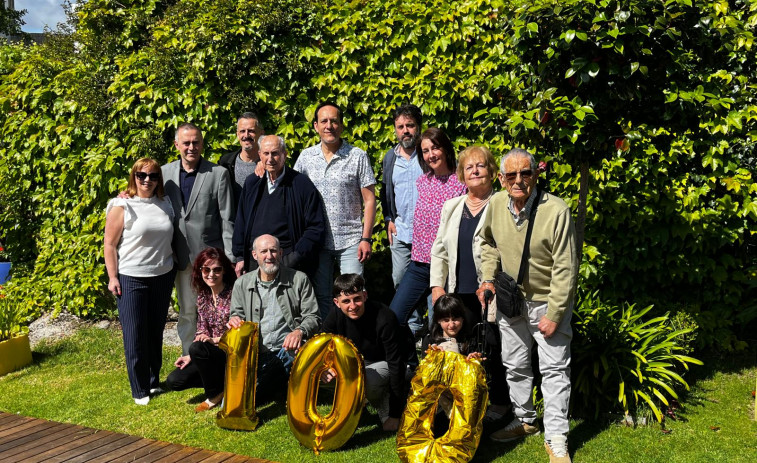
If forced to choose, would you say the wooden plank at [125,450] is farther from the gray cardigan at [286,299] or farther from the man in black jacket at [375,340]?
the man in black jacket at [375,340]

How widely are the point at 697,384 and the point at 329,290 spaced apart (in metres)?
2.88

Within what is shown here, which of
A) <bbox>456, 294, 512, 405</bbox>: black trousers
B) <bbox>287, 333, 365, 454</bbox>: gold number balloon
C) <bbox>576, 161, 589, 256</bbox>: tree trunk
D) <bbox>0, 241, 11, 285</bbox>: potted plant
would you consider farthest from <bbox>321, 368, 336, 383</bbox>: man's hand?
<bbox>0, 241, 11, 285</bbox>: potted plant

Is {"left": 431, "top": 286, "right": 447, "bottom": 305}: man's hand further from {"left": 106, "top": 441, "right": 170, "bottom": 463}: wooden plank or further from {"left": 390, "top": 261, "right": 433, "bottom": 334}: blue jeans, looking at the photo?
{"left": 106, "top": 441, "right": 170, "bottom": 463}: wooden plank

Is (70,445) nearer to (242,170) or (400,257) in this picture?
(242,170)

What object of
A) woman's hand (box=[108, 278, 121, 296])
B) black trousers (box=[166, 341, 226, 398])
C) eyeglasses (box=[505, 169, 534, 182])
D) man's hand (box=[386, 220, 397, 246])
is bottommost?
black trousers (box=[166, 341, 226, 398])

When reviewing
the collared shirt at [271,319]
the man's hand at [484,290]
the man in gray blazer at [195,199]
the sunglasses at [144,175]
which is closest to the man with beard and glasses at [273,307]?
the collared shirt at [271,319]

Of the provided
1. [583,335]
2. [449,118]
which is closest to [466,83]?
[449,118]

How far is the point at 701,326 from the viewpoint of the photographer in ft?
18.5

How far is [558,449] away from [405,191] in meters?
2.19

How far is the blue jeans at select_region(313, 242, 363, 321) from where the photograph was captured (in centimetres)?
522

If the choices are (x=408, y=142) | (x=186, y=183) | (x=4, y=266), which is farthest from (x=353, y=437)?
(x=4, y=266)

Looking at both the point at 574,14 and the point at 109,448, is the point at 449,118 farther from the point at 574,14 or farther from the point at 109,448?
the point at 109,448

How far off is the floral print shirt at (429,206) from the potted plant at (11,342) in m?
3.61

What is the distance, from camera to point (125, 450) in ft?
13.9
